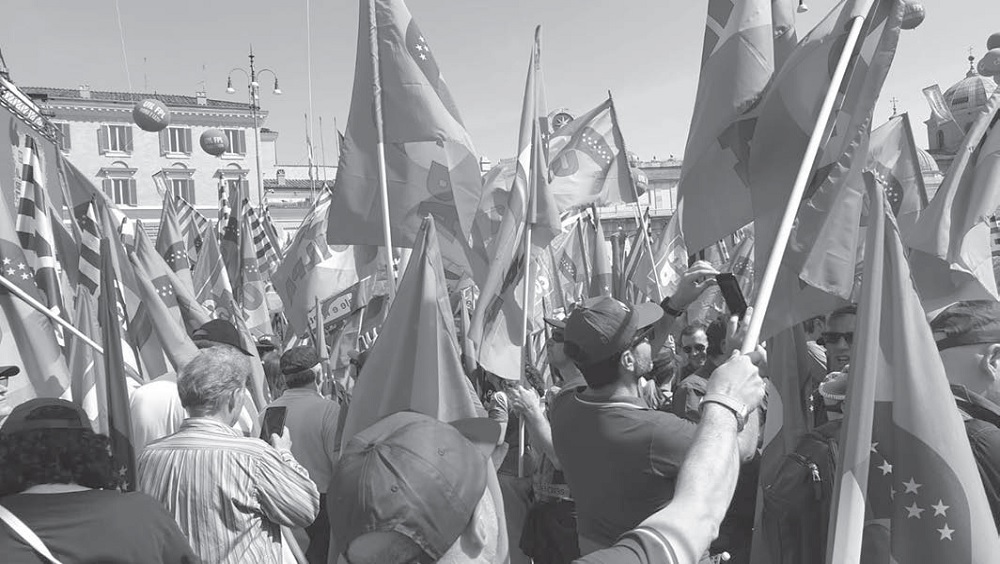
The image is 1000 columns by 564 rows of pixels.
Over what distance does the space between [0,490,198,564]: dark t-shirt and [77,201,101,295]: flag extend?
14.4 ft

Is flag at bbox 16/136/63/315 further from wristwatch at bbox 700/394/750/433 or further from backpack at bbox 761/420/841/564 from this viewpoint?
wristwatch at bbox 700/394/750/433

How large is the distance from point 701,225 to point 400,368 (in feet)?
4.99

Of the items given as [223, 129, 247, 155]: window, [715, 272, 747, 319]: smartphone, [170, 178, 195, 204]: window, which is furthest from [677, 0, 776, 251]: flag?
[170, 178, 195, 204]: window

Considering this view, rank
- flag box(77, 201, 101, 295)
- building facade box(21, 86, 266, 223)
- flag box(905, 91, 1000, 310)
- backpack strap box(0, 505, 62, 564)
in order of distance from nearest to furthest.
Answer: backpack strap box(0, 505, 62, 564), flag box(905, 91, 1000, 310), flag box(77, 201, 101, 295), building facade box(21, 86, 266, 223)

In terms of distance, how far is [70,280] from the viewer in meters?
7.34

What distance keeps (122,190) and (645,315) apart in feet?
187

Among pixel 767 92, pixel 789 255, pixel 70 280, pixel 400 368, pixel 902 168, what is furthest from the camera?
pixel 70 280

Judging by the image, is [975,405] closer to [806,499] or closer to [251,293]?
[806,499]

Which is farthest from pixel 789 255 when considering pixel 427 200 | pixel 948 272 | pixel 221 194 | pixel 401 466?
pixel 221 194

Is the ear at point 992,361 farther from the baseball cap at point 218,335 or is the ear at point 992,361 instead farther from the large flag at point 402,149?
the large flag at point 402,149

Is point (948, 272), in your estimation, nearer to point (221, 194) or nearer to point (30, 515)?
point (30, 515)

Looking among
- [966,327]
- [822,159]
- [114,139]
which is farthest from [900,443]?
[114,139]

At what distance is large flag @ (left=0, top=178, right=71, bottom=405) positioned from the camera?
5047 mm

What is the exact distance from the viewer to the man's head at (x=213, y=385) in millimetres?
3512
